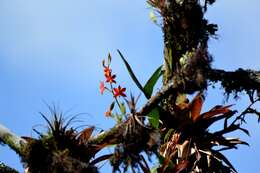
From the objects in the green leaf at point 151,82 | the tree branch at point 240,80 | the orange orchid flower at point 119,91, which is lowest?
the green leaf at point 151,82

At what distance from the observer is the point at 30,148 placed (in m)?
6.12

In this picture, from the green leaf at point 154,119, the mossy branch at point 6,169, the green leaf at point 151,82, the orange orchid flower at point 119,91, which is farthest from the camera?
the orange orchid flower at point 119,91

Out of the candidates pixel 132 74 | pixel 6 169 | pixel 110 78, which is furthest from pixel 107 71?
pixel 6 169

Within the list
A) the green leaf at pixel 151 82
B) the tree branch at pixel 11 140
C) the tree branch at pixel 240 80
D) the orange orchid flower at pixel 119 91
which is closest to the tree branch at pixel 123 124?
the tree branch at pixel 11 140

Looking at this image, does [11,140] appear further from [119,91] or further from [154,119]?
[119,91]

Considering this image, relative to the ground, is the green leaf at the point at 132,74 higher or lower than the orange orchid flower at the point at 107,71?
lower

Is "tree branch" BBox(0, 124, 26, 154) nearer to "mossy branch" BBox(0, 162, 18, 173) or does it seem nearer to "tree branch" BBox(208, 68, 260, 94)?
"mossy branch" BBox(0, 162, 18, 173)

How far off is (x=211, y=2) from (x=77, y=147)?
4342 millimetres

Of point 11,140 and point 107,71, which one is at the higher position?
point 107,71

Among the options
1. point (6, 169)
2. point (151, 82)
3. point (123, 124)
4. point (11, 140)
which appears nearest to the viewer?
point (11, 140)

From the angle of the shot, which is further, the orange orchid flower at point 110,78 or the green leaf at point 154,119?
the orange orchid flower at point 110,78

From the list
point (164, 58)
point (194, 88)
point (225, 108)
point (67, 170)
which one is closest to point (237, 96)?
point (164, 58)

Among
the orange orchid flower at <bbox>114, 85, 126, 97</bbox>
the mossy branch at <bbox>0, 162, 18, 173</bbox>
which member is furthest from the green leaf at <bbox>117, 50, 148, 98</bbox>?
the mossy branch at <bbox>0, 162, 18, 173</bbox>

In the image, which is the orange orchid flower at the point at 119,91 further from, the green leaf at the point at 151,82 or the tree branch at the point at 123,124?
the tree branch at the point at 123,124
